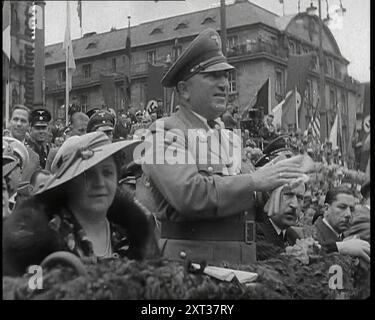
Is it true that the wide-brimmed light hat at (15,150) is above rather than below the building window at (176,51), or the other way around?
below

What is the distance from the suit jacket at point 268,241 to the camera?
3.66 m

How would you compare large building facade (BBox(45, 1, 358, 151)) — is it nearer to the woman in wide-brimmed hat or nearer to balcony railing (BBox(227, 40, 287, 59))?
balcony railing (BBox(227, 40, 287, 59))

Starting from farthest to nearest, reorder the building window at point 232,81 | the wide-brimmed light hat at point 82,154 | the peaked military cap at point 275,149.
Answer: the peaked military cap at point 275,149
the building window at point 232,81
the wide-brimmed light hat at point 82,154

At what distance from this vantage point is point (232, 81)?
3660mm

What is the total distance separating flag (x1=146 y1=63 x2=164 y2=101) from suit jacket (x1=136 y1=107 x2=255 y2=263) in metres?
0.14

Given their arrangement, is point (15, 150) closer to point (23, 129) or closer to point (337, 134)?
point (23, 129)

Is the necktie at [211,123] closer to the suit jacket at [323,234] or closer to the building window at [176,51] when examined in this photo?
the building window at [176,51]

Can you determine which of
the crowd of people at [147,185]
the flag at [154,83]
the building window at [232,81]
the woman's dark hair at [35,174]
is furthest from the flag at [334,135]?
the woman's dark hair at [35,174]

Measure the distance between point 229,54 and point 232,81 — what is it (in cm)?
13

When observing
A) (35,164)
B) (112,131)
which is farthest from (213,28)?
(35,164)

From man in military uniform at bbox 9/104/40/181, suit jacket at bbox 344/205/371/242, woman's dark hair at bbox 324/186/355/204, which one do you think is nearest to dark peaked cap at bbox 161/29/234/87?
man in military uniform at bbox 9/104/40/181

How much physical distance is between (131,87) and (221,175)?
593mm

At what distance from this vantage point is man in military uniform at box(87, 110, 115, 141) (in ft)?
11.3

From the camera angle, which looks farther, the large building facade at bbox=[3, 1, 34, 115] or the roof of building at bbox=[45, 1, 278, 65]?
the roof of building at bbox=[45, 1, 278, 65]
